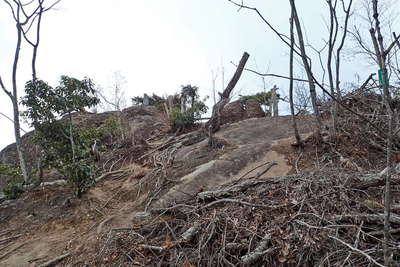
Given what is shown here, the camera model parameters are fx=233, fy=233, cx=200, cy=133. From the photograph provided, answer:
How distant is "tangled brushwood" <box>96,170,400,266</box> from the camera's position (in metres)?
1.88

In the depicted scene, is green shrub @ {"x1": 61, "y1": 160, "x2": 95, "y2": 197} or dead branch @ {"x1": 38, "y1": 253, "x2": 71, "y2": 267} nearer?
dead branch @ {"x1": 38, "y1": 253, "x2": 71, "y2": 267}

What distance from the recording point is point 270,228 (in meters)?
2.23

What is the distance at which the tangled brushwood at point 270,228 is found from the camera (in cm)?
188

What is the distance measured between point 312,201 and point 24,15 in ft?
33.2

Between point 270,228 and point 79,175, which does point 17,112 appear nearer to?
point 79,175

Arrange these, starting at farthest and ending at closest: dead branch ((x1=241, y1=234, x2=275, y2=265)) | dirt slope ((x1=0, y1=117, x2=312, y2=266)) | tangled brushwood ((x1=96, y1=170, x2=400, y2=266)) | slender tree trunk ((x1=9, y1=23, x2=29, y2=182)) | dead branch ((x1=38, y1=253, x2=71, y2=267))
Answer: slender tree trunk ((x1=9, y1=23, x2=29, y2=182))
dirt slope ((x1=0, y1=117, x2=312, y2=266))
dead branch ((x1=38, y1=253, x2=71, y2=267))
dead branch ((x1=241, y1=234, x2=275, y2=265))
tangled brushwood ((x1=96, y1=170, x2=400, y2=266))

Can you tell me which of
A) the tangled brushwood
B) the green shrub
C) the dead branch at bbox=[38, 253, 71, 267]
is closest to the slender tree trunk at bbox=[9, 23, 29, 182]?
the green shrub

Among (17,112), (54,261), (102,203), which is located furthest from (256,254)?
(17,112)

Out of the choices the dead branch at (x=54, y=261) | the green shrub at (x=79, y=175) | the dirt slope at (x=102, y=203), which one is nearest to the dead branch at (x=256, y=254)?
the dirt slope at (x=102, y=203)

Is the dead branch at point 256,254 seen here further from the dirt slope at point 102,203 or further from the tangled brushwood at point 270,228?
the dirt slope at point 102,203

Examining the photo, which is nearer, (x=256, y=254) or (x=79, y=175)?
(x=256, y=254)

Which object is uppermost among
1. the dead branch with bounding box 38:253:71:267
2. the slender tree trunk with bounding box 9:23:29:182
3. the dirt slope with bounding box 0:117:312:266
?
the slender tree trunk with bounding box 9:23:29:182

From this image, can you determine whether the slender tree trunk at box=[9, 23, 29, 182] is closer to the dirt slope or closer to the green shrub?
the dirt slope

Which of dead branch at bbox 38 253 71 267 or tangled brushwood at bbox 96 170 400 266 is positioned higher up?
tangled brushwood at bbox 96 170 400 266
